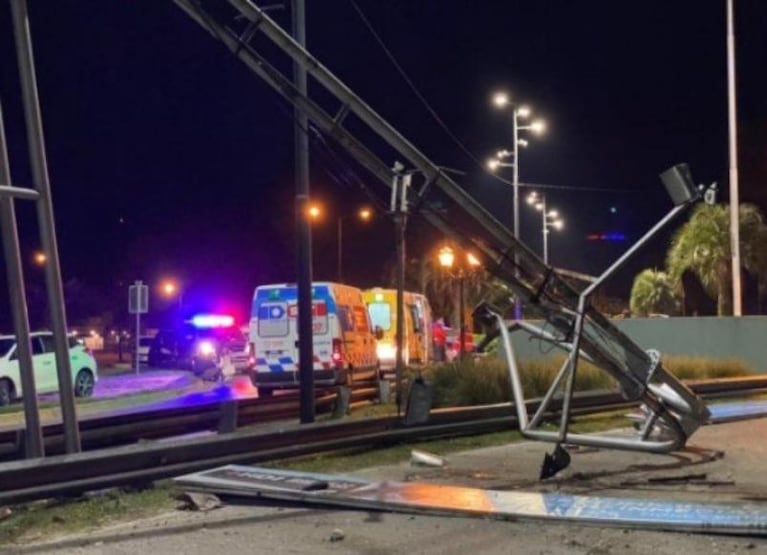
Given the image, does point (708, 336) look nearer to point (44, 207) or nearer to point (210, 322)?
point (210, 322)

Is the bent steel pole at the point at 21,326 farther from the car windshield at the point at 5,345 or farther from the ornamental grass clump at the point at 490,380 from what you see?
the car windshield at the point at 5,345

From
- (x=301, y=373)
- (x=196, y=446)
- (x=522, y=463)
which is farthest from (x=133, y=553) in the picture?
(x=301, y=373)

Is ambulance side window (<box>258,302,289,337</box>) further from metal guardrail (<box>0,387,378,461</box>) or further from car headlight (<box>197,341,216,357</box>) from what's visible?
car headlight (<box>197,341,216,357</box>)

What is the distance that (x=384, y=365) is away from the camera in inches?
1062

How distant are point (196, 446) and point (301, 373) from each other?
3667 mm

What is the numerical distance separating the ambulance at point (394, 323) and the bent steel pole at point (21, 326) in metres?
17.3

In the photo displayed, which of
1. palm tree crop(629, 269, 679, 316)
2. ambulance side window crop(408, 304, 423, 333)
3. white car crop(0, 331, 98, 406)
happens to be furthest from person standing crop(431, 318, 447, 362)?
palm tree crop(629, 269, 679, 316)

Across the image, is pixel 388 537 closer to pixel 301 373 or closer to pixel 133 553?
pixel 133 553

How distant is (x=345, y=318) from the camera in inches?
839

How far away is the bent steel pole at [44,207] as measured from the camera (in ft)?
29.9

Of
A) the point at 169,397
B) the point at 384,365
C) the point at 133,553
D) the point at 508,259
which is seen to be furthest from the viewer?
the point at 384,365

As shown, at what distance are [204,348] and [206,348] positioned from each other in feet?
0.21

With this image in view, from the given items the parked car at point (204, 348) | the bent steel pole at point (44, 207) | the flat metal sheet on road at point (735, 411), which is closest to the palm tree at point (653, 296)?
the parked car at point (204, 348)

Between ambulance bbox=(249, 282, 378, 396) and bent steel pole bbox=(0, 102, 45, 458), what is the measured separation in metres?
11.2
